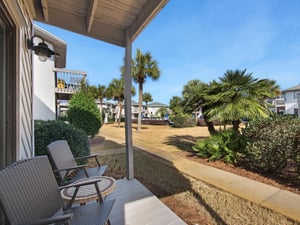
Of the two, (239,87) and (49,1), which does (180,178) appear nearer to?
(239,87)

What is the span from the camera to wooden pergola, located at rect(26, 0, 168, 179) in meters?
2.67

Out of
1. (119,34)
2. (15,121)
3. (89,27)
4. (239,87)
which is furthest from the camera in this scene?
(239,87)

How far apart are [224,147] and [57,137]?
4135 mm

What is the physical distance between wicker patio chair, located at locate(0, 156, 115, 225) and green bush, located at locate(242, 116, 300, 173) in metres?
3.37

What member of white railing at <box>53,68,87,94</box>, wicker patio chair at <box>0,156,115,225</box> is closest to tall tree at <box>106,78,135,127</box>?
white railing at <box>53,68,87,94</box>

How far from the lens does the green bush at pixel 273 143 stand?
10.7 feet

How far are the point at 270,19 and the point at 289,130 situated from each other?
5691 mm

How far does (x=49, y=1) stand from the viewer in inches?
111

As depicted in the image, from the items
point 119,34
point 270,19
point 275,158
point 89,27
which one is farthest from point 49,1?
point 270,19

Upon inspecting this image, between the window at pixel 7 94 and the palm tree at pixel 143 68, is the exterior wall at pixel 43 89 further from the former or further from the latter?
the palm tree at pixel 143 68

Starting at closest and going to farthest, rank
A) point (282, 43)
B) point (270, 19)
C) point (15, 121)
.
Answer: point (15, 121) → point (270, 19) → point (282, 43)

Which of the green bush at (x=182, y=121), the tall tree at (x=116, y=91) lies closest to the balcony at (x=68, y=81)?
the tall tree at (x=116, y=91)

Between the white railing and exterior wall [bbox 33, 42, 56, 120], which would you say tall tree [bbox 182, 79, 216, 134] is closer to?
exterior wall [bbox 33, 42, 56, 120]

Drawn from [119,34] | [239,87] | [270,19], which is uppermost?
[270,19]
